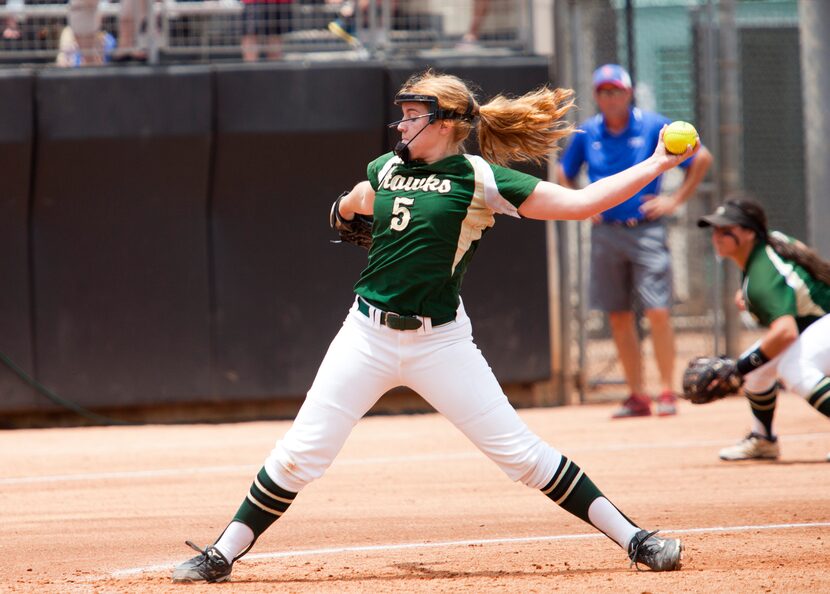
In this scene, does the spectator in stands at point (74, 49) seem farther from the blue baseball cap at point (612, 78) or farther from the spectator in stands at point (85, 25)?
the blue baseball cap at point (612, 78)

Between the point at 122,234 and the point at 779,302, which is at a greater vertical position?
the point at 122,234

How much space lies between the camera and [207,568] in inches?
178

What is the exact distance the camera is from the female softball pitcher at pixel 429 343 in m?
4.53

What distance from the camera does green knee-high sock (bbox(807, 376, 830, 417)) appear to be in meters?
6.71

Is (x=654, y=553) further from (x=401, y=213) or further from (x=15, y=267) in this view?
(x=15, y=267)

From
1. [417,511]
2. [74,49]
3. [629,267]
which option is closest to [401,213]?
[417,511]

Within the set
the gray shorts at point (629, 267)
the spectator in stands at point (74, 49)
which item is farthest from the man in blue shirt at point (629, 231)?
the spectator in stands at point (74, 49)

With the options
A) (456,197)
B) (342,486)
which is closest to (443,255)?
(456,197)

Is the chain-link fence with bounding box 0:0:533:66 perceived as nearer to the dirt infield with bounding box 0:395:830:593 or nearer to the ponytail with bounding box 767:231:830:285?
the dirt infield with bounding box 0:395:830:593

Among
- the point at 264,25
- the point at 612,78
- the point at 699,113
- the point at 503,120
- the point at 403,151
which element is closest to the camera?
the point at 403,151

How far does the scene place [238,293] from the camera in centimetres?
983

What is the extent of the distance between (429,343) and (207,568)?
1.16 meters

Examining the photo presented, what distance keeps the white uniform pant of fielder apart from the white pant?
109 inches

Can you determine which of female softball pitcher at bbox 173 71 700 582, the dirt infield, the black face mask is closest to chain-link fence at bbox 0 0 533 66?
the dirt infield
